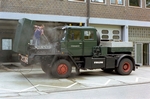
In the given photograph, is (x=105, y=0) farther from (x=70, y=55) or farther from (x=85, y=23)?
(x=70, y=55)

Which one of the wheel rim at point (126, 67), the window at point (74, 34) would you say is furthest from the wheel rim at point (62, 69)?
the wheel rim at point (126, 67)

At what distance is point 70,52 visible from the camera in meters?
12.2

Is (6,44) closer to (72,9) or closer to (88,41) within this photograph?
(72,9)

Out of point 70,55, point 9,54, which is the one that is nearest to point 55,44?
point 70,55

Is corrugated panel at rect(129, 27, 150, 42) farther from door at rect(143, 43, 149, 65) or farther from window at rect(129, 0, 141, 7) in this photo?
window at rect(129, 0, 141, 7)

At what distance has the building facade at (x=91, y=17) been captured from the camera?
15.6m

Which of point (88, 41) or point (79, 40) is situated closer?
point (79, 40)

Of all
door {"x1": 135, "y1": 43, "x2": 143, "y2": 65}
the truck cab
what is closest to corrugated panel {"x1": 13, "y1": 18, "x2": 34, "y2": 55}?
the truck cab

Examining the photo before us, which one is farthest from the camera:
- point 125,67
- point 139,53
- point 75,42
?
point 139,53

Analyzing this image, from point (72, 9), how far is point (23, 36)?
641cm

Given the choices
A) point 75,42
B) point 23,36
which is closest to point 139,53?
point 75,42

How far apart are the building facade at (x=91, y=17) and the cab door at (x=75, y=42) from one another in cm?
427

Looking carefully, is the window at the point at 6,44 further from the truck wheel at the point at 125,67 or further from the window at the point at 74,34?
the truck wheel at the point at 125,67

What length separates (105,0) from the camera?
60.3 ft
